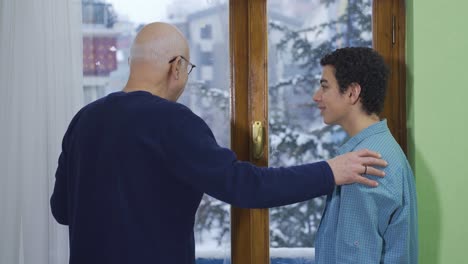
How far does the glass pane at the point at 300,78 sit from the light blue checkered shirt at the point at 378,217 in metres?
0.62

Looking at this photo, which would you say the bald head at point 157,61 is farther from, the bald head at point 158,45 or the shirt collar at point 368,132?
the shirt collar at point 368,132

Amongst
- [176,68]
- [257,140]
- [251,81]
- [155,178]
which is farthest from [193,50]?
[155,178]

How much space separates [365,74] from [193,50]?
0.79 meters

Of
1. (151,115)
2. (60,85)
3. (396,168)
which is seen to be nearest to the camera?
(151,115)

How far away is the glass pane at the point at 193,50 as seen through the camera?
2.23 meters

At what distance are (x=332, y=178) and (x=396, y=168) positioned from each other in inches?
8.6

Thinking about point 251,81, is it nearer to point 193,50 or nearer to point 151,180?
point 193,50

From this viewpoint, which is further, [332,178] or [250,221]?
[250,221]

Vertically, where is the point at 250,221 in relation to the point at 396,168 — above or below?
below

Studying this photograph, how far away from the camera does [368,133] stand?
167 cm

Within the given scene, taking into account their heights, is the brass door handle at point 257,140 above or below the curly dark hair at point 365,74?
below
